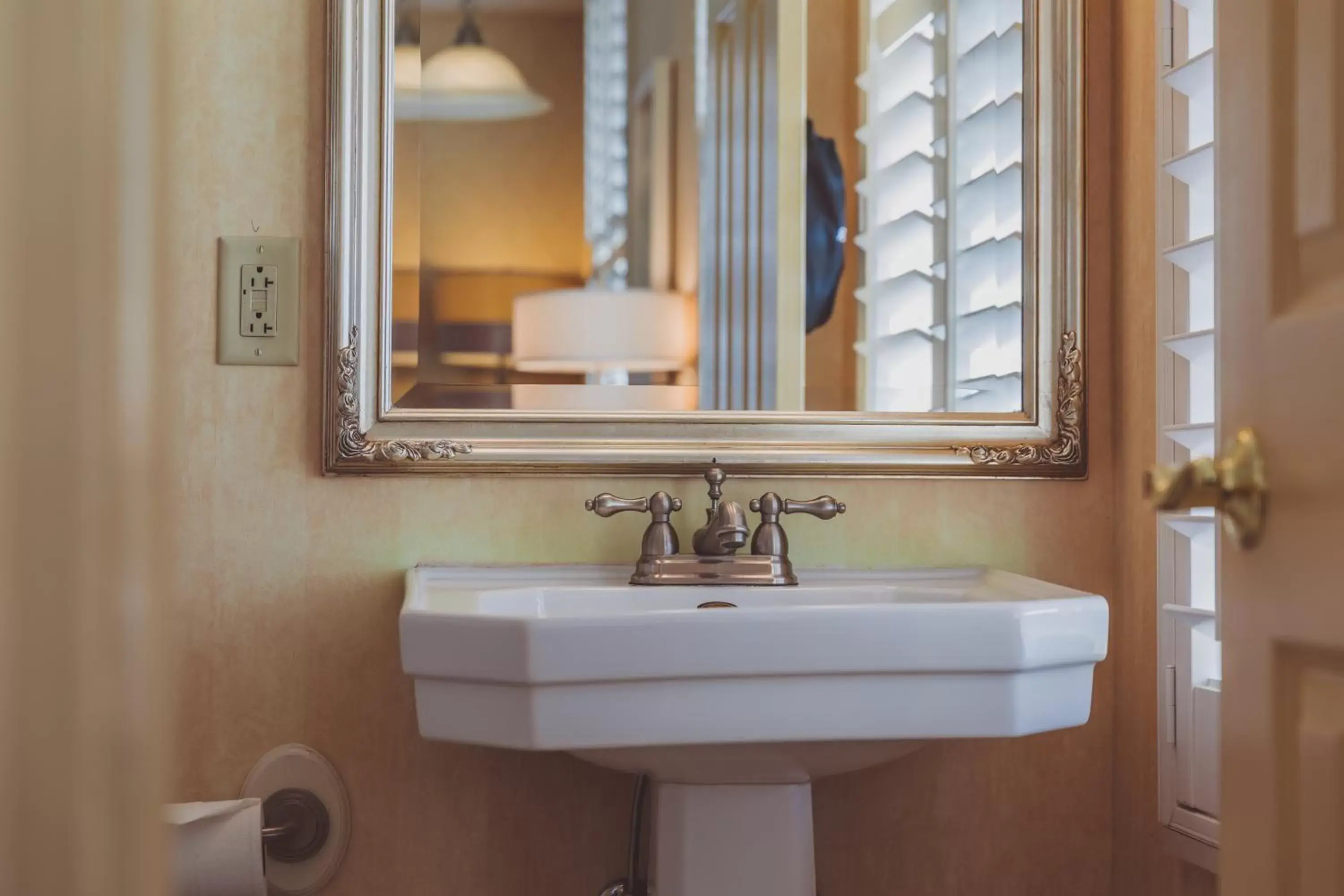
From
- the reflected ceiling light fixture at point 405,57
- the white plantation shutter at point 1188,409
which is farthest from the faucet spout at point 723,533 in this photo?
the reflected ceiling light fixture at point 405,57

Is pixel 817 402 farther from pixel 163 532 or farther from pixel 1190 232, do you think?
pixel 163 532

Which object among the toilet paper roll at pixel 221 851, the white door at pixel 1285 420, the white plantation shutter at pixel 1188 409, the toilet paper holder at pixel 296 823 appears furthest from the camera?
the toilet paper holder at pixel 296 823

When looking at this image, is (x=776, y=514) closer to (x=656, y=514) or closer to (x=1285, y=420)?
(x=656, y=514)

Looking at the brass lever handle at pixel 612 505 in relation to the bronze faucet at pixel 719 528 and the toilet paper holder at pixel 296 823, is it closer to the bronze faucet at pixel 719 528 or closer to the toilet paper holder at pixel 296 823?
the bronze faucet at pixel 719 528

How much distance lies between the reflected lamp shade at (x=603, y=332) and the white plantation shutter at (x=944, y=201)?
0.23m

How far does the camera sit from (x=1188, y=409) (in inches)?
53.4

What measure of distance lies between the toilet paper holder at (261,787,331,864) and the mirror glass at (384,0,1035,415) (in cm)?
46

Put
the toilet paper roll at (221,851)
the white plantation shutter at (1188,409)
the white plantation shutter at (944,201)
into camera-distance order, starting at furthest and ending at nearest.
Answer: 1. the white plantation shutter at (944,201)
2. the white plantation shutter at (1188,409)
3. the toilet paper roll at (221,851)

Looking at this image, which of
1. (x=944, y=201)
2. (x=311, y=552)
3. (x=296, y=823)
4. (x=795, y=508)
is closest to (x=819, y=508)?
(x=795, y=508)

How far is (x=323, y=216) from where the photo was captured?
145 cm

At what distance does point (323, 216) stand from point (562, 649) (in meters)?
0.68

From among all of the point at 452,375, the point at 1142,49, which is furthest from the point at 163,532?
the point at 1142,49

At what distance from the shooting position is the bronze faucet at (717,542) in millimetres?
1373

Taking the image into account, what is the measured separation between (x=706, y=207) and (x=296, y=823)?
33.6 inches
